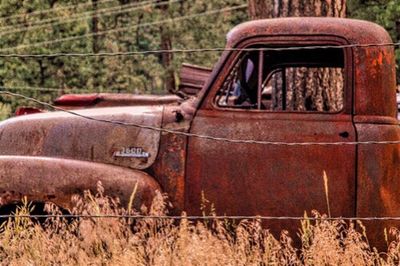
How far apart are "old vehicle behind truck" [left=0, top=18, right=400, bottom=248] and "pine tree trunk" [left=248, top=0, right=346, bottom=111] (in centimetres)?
131

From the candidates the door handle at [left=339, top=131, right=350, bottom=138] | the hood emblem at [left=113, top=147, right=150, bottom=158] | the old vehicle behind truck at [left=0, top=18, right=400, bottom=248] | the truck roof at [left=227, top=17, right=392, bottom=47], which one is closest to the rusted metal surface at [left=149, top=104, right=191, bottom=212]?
the old vehicle behind truck at [left=0, top=18, right=400, bottom=248]

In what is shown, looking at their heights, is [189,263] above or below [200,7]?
below

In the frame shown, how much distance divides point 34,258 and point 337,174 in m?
1.95

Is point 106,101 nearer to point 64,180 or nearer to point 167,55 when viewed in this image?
point 64,180

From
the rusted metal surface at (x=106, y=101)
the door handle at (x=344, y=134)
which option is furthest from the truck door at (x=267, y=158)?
the rusted metal surface at (x=106, y=101)

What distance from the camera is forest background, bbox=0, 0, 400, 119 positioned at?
1112 inches

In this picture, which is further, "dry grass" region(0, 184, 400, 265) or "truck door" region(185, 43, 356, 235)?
"truck door" region(185, 43, 356, 235)

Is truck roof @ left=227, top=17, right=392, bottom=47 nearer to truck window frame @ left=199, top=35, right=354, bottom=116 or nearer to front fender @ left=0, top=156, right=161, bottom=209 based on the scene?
truck window frame @ left=199, top=35, right=354, bottom=116

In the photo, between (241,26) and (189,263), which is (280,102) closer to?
(241,26)

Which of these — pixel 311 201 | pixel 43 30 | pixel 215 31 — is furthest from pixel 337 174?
pixel 215 31

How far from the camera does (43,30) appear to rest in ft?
97.1

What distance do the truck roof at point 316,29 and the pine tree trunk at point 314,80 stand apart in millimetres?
1537

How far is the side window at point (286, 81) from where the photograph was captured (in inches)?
238

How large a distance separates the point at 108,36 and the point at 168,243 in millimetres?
33644
